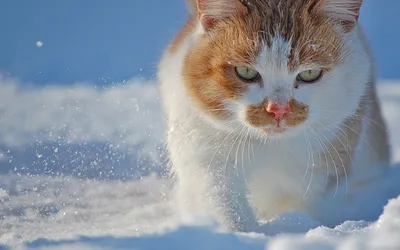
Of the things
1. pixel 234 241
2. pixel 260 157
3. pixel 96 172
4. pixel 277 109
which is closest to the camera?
pixel 234 241

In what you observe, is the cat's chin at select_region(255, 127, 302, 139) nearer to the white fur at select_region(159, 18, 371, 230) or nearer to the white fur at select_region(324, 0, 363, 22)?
the white fur at select_region(159, 18, 371, 230)

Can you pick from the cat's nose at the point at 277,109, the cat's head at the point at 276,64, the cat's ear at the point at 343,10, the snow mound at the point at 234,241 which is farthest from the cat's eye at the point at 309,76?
the snow mound at the point at 234,241

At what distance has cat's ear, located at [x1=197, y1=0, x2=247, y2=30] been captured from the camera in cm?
257

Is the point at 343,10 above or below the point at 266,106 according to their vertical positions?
above

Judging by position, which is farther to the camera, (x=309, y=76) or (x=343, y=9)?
(x=343, y=9)

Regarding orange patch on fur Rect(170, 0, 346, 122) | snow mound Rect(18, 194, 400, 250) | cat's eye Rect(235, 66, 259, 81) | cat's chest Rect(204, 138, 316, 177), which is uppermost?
orange patch on fur Rect(170, 0, 346, 122)

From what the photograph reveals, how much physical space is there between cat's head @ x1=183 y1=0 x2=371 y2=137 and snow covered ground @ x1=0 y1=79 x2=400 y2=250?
366mm

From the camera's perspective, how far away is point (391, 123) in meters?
3.68

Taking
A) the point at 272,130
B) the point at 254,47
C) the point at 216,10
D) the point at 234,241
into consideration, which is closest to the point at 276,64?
the point at 254,47

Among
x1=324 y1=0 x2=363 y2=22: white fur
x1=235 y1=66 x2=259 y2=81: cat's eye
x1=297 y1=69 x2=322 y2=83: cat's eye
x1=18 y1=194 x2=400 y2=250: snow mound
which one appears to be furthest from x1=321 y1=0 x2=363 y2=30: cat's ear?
x1=18 y1=194 x2=400 y2=250: snow mound

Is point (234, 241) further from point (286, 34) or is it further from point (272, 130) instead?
point (286, 34)

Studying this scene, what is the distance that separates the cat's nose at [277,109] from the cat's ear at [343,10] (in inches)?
16.9

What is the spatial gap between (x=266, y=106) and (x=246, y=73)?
15 centimetres

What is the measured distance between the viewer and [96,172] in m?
3.67
